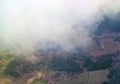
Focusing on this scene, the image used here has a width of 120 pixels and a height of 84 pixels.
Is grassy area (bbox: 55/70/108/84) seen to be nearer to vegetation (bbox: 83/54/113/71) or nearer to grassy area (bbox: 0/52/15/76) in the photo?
vegetation (bbox: 83/54/113/71)

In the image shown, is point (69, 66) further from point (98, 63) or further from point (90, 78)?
point (90, 78)

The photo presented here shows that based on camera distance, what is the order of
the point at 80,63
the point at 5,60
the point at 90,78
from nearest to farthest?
the point at 90,78 < the point at 80,63 < the point at 5,60

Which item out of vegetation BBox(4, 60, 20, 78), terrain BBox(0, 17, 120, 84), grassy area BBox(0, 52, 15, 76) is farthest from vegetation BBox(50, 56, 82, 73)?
grassy area BBox(0, 52, 15, 76)

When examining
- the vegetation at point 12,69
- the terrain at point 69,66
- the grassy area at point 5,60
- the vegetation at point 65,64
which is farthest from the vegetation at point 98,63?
the grassy area at point 5,60

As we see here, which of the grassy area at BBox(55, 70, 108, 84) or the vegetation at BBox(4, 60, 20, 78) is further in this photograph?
the vegetation at BBox(4, 60, 20, 78)

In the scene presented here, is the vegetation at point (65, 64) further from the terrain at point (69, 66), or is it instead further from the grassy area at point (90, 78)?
the grassy area at point (90, 78)

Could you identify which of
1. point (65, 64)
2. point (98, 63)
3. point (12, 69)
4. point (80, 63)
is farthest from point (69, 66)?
point (12, 69)

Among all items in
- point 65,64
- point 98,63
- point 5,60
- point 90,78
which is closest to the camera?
point 90,78

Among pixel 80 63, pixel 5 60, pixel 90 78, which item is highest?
pixel 5 60
